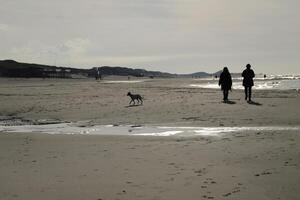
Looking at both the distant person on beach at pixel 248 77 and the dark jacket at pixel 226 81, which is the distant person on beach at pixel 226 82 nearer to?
the dark jacket at pixel 226 81

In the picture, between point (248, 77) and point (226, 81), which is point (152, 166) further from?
point (226, 81)

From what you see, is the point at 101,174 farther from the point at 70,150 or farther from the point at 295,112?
the point at 295,112

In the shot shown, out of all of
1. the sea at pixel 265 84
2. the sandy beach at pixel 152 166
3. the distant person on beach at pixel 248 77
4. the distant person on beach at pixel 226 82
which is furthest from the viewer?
the sea at pixel 265 84

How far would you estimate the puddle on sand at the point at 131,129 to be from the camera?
1334 centimetres

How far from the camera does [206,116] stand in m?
17.7

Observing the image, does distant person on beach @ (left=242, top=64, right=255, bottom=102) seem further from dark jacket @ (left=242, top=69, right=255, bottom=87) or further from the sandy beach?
the sandy beach

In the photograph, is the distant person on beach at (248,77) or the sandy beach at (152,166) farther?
the distant person on beach at (248,77)

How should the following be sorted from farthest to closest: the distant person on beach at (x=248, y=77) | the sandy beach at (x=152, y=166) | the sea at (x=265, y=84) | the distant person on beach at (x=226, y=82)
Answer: the sea at (x=265, y=84) → the distant person on beach at (x=226, y=82) → the distant person on beach at (x=248, y=77) → the sandy beach at (x=152, y=166)

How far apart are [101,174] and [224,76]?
1845 cm

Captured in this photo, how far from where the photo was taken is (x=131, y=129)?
14.8m

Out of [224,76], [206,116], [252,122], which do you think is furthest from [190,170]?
[224,76]

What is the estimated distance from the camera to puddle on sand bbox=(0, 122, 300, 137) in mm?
13336

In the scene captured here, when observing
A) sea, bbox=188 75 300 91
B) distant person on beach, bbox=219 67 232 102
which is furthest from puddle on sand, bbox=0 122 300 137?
sea, bbox=188 75 300 91

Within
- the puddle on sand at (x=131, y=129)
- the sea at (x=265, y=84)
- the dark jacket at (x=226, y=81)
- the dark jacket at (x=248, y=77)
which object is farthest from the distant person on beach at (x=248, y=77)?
the sea at (x=265, y=84)
